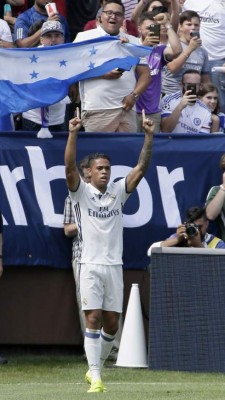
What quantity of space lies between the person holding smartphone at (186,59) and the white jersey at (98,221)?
3689mm

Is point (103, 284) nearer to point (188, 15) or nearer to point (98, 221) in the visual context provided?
point (98, 221)

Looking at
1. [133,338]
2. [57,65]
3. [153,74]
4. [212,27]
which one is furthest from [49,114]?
[212,27]

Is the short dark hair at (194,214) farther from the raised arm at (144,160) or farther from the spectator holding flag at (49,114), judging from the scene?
the spectator holding flag at (49,114)

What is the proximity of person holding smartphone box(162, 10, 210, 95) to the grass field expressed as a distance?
374 centimetres

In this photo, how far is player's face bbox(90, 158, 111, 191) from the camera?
10766 millimetres

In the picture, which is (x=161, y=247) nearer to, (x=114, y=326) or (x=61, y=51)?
(x=114, y=326)

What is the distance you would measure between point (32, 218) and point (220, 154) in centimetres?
224

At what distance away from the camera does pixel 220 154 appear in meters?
13.2

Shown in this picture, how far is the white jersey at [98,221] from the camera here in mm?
10867

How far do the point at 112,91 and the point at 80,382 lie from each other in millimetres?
3531

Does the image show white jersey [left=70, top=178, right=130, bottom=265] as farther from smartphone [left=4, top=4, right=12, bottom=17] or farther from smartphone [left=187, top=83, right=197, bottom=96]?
smartphone [left=4, top=4, right=12, bottom=17]

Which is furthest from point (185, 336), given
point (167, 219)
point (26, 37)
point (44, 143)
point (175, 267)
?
point (26, 37)

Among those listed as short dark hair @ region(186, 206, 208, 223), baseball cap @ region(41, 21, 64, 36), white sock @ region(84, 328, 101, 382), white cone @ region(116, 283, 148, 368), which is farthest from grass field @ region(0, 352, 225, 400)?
baseball cap @ region(41, 21, 64, 36)

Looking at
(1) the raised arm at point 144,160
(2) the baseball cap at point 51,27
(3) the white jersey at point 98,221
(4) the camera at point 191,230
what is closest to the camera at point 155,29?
(2) the baseball cap at point 51,27
